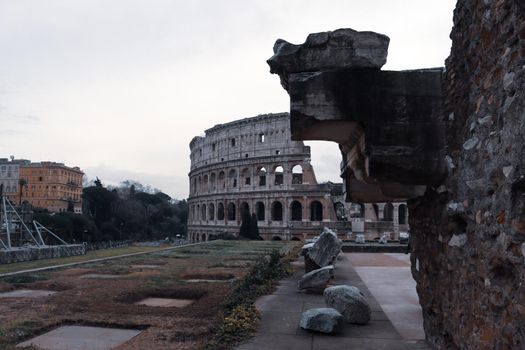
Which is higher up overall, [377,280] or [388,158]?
[388,158]

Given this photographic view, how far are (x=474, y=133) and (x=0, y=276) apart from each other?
43.9 feet

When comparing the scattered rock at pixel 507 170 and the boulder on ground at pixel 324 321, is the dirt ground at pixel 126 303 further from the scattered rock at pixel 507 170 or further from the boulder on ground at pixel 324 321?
the scattered rock at pixel 507 170

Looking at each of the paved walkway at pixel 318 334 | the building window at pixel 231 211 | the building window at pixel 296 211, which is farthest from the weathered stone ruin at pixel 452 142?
the building window at pixel 231 211

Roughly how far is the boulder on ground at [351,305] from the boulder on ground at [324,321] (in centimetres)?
51

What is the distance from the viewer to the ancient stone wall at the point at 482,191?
9.98 ft

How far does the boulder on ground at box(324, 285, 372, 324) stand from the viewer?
22.4ft

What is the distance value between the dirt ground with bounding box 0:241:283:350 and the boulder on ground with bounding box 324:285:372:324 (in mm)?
1972

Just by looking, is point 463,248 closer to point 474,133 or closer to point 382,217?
point 474,133

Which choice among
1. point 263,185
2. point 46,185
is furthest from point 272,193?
point 46,185

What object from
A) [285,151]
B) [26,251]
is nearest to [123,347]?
[26,251]

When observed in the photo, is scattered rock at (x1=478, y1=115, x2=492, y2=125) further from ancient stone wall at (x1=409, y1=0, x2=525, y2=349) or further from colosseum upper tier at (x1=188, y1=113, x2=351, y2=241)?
colosseum upper tier at (x1=188, y1=113, x2=351, y2=241)

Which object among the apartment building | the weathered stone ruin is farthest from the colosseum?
the apartment building

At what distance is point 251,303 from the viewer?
8.05m

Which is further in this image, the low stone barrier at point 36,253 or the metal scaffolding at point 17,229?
the metal scaffolding at point 17,229
